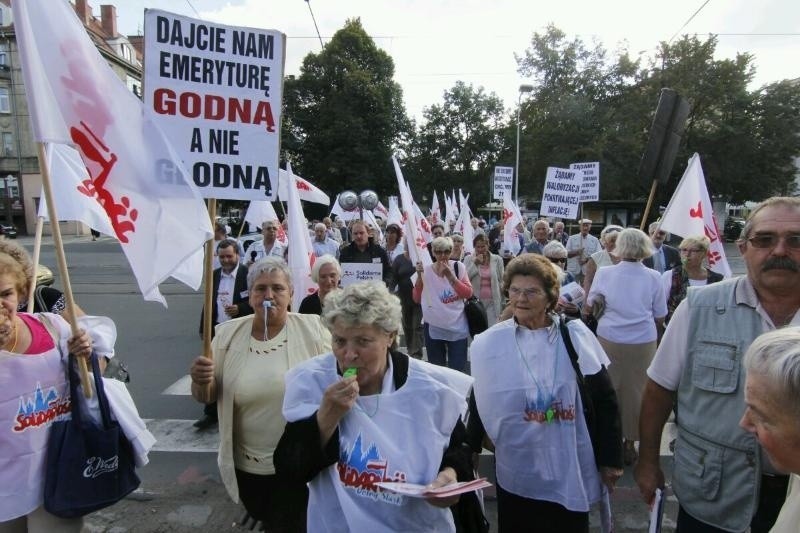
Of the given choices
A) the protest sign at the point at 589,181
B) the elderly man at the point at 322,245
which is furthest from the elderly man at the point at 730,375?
the protest sign at the point at 589,181

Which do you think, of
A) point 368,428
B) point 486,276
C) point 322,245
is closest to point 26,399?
point 368,428

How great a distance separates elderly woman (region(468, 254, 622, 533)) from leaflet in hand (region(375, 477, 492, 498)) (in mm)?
691

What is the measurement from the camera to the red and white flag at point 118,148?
93.1 inches

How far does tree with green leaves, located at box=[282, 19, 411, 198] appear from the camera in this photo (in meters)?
41.7

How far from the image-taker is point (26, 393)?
Answer: 7.70ft

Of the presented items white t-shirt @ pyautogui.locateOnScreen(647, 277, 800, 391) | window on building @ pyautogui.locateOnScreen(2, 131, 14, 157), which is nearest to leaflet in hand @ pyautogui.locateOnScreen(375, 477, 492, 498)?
white t-shirt @ pyautogui.locateOnScreen(647, 277, 800, 391)

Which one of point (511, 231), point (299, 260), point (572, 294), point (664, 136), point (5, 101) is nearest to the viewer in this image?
point (572, 294)

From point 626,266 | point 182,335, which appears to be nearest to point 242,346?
point 626,266

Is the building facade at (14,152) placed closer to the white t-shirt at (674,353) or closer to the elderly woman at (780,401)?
the white t-shirt at (674,353)

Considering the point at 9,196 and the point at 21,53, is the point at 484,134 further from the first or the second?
the point at 21,53

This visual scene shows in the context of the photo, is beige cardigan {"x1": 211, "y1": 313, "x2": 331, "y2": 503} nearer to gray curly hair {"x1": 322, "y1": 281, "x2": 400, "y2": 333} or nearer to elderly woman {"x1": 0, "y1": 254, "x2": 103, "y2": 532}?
elderly woman {"x1": 0, "y1": 254, "x2": 103, "y2": 532}

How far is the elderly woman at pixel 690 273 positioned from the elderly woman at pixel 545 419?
319 cm

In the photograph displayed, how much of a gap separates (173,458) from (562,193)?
973 cm

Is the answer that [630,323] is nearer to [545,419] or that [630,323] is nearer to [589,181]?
[545,419]
